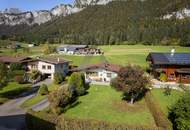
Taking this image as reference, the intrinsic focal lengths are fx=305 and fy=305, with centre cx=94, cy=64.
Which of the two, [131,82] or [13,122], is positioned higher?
[131,82]

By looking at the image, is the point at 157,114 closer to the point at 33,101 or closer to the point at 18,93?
the point at 33,101

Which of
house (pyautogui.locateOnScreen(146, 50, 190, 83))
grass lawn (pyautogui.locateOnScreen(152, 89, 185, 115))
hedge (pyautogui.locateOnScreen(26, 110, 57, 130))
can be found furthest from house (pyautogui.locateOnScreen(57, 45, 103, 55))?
hedge (pyautogui.locateOnScreen(26, 110, 57, 130))

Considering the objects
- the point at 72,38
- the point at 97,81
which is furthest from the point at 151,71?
the point at 72,38

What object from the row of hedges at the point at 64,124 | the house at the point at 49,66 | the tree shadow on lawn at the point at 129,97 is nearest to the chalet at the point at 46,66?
the house at the point at 49,66

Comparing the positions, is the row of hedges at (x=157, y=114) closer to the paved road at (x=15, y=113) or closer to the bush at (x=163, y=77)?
the bush at (x=163, y=77)

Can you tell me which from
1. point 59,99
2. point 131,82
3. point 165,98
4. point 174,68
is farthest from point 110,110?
point 174,68

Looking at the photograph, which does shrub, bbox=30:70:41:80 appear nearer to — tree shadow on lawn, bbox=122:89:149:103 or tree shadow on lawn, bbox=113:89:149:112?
tree shadow on lawn, bbox=122:89:149:103

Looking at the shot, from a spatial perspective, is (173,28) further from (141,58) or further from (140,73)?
(140,73)
